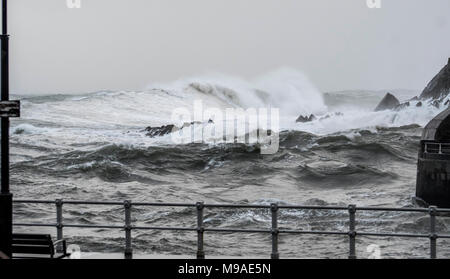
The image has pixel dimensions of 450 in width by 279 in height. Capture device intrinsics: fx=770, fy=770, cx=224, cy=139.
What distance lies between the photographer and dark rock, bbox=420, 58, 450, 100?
3344 inches

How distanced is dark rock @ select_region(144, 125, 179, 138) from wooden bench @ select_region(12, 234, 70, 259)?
71.6 metres

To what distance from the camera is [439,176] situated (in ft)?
99.2

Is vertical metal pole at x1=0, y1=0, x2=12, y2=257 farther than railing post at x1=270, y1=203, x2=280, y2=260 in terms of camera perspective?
No

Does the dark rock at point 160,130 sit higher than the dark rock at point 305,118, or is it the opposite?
the dark rock at point 305,118

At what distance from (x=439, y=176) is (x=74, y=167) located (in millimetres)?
29796

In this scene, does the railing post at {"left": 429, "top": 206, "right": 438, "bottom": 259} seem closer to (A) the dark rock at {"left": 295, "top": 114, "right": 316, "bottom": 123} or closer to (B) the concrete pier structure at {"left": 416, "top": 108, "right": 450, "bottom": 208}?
(B) the concrete pier structure at {"left": 416, "top": 108, "right": 450, "bottom": 208}

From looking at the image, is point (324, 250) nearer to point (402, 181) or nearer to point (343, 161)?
point (402, 181)

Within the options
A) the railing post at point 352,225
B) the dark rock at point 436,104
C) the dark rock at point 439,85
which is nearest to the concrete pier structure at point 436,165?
the railing post at point 352,225

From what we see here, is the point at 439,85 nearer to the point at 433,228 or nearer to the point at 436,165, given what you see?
the point at 436,165

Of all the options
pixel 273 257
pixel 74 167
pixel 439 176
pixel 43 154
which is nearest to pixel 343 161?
pixel 74 167

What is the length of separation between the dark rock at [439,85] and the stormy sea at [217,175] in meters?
1.89

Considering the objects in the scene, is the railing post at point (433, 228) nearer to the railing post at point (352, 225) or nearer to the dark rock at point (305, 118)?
the railing post at point (352, 225)

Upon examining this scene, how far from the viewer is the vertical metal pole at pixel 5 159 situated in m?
9.61

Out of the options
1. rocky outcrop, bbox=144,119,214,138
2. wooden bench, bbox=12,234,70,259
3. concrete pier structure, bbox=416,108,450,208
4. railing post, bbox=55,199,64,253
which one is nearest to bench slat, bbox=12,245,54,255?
wooden bench, bbox=12,234,70,259
